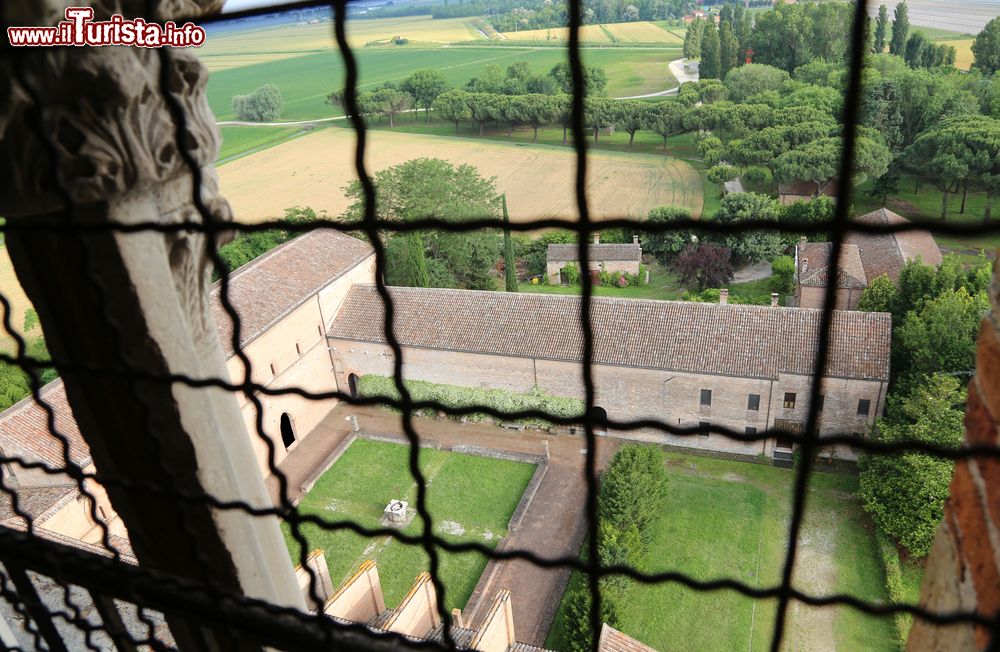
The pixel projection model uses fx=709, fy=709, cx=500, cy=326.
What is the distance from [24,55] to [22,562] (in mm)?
1102

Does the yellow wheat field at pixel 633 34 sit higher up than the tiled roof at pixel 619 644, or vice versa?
the yellow wheat field at pixel 633 34

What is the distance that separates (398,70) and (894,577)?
2075cm

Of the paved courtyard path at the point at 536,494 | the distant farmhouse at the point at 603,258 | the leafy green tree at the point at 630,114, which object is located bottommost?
the paved courtyard path at the point at 536,494

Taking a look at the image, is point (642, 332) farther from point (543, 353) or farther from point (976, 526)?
point (976, 526)

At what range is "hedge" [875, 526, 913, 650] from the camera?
27.6 ft

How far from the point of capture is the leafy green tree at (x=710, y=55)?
2955 centimetres

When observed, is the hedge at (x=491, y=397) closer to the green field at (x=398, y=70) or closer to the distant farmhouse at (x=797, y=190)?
the distant farmhouse at (x=797, y=190)

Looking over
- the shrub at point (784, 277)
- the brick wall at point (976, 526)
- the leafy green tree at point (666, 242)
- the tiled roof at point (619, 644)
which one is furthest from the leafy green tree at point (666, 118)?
the brick wall at point (976, 526)

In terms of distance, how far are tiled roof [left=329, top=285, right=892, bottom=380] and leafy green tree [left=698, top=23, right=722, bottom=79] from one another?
68.3 ft

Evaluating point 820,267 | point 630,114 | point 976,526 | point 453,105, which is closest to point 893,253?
point 820,267

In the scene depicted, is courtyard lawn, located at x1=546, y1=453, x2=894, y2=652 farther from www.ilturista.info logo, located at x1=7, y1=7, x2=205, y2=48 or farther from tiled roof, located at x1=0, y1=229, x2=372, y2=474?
www.ilturista.info logo, located at x1=7, y1=7, x2=205, y2=48

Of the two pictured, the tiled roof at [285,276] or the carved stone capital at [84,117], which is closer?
the carved stone capital at [84,117]

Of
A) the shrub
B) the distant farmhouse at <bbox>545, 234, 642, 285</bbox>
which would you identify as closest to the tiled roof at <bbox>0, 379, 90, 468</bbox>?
the distant farmhouse at <bbox>545, 234, 642, 285</bbox>

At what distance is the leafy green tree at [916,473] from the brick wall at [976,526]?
917cm
